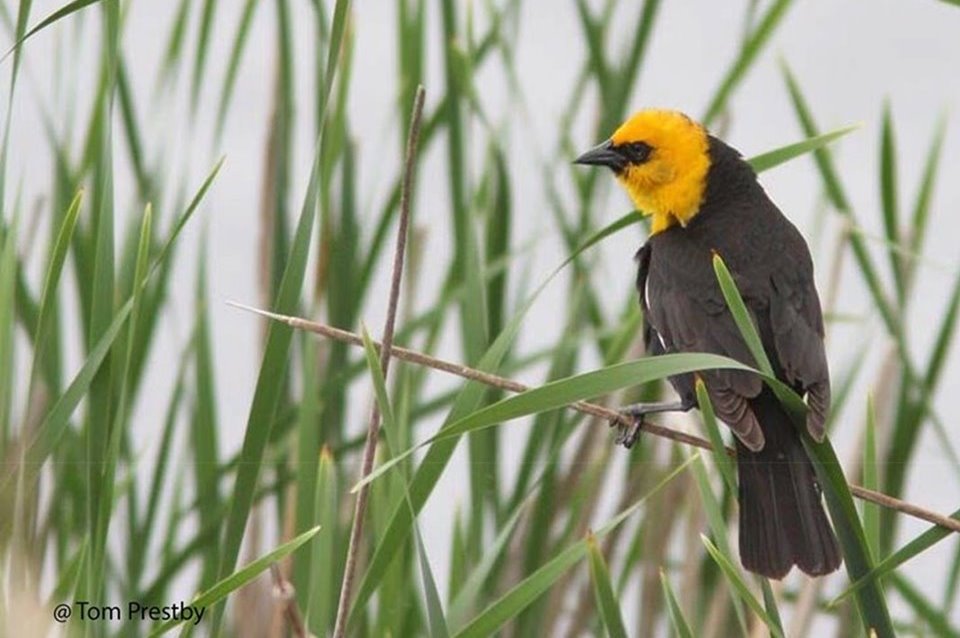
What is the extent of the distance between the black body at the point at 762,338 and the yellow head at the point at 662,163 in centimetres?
5

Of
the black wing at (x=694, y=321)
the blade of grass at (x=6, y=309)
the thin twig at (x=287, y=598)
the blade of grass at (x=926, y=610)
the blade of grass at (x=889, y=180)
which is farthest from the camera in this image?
the blade of grass at (x=926, y=610)

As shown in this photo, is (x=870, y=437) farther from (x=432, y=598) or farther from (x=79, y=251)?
(x=79, y=251)

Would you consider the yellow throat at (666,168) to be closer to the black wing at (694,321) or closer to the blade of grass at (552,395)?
the black wing at (694,321)

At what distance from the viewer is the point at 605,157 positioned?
6.86ft

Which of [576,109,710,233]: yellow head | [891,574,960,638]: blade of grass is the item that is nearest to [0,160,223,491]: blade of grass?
[576,109,710,233]: yellow head

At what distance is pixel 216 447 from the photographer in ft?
6.51

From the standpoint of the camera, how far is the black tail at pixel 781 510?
5.53ft

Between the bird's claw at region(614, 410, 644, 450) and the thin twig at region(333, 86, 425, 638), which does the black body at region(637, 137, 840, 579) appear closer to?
the bird's claw at region(614, 410, 644, 450)

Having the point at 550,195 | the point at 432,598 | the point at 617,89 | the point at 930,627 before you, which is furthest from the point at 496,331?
the point at 432,598

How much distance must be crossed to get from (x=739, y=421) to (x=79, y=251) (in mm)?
798

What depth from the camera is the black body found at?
169cm

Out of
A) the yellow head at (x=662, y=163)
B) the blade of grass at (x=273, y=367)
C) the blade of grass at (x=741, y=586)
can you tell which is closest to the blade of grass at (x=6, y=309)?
the blade of grass at (x=273, y=367)

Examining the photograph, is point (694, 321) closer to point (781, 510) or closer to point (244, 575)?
point (781, 510)

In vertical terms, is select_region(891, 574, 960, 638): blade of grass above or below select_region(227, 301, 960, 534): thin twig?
below
